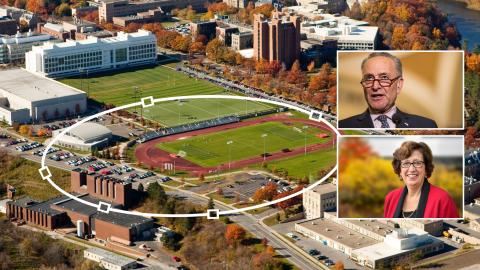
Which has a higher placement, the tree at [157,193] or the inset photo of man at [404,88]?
the inset photo of man at [404,88]

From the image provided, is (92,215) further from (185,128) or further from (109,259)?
(185,128)

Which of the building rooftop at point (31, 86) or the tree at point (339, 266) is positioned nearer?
the tree at point (339, 266)

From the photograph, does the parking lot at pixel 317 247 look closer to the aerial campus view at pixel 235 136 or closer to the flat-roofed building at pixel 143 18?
the aerial campus view at pixel 235 136

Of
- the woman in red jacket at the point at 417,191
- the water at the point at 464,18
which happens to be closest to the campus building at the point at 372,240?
the woman in red jacket at the point at 417,191

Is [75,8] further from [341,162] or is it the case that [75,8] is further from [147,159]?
[341,162]

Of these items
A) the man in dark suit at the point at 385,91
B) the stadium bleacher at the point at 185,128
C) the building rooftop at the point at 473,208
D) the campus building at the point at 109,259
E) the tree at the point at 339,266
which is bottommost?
the campus building at the point at 109,259

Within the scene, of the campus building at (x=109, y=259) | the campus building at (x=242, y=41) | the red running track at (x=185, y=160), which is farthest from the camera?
the campus building at (x=242, y=41)

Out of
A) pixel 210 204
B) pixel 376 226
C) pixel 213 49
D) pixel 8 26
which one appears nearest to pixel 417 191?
pixel 376 226
